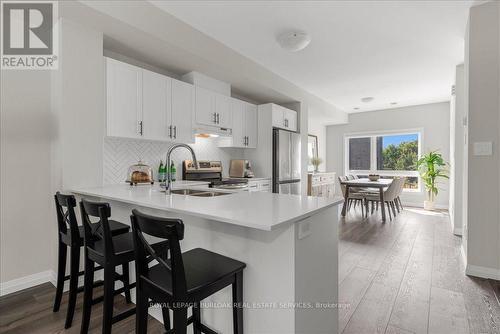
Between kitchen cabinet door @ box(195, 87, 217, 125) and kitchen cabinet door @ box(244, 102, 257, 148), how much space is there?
0.81 m

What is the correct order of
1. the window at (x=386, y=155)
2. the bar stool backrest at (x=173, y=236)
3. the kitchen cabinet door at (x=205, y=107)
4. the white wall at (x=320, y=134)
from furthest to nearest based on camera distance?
the white wall at (x=320, y=134) → the window at (x=386, y=155) → the kitchen cabinet door at (x=205, y=107) → the bar stool backrest at (x=173, y=236)

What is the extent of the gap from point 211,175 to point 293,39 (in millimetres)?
2125

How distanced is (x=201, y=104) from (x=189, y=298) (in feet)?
9.17

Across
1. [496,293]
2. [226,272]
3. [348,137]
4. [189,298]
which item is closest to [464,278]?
[496,293]

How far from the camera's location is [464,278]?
2.46 meters

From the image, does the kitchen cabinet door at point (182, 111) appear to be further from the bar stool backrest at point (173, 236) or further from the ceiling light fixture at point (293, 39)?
the bar stool backrest at point (173, 236)

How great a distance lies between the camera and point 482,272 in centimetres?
249

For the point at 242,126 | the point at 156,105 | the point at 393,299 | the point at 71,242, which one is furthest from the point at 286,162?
the point at 71,242

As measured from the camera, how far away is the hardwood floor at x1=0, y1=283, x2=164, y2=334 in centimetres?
173

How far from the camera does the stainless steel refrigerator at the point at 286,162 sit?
4.45 m

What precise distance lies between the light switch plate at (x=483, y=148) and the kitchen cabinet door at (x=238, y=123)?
292cm

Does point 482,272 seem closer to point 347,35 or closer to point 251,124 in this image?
point 347,35

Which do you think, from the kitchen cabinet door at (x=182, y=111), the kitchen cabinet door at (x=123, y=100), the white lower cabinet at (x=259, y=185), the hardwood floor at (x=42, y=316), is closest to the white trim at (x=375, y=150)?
the white lower cabinet at (x=259, y=185)

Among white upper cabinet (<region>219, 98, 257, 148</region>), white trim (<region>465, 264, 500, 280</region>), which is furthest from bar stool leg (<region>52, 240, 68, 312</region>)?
white trim (<region>465, 264, 500, 280</region>)
